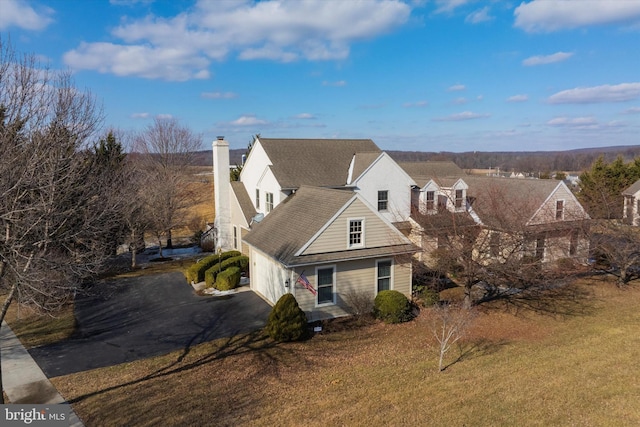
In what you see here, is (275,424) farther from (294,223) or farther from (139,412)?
(294,223)

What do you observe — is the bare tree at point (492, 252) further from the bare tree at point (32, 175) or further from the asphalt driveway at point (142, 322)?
the bare tree at point (32, 175)

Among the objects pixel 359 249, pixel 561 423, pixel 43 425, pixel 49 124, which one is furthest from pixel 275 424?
pixel 49 124

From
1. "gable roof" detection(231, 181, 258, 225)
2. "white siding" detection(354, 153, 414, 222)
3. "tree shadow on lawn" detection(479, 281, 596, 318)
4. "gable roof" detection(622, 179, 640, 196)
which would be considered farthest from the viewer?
"gable roof" detection(622, 179, 640, 196)

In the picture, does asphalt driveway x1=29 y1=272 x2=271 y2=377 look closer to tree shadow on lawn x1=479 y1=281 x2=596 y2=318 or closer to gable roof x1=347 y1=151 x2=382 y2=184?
gable roof x1=347 y1=151 x2=382 y2=184

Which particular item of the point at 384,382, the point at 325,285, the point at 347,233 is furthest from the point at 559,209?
the point at 384,382

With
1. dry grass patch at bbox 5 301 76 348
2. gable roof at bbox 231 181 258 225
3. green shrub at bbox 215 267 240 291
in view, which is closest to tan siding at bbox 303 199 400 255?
green shrub at bbox 215 267 240 291

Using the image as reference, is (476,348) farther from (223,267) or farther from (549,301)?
(223,267)

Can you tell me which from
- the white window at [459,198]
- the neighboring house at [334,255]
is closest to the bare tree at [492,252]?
the neighboring house at [334,255]
